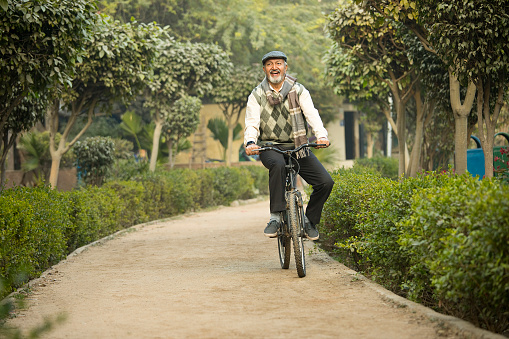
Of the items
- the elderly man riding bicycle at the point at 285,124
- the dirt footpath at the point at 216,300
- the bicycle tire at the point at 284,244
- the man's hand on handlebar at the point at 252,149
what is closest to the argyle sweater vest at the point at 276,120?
the elderly man riding bicycle at the point at 285,124

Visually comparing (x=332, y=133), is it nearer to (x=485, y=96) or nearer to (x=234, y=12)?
(x=234, y=12)

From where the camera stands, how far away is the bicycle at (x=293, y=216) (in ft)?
22.4

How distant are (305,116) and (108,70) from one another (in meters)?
7.21

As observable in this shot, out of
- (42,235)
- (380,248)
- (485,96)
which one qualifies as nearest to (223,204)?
(485,96)

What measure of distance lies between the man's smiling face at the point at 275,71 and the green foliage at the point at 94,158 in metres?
10.2

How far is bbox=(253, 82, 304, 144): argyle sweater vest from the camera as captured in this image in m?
7.48

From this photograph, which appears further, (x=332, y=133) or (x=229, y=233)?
(x=332, y=133)

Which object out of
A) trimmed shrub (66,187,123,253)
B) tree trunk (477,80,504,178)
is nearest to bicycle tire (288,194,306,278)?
trimmed shrub (66,187,123,253)

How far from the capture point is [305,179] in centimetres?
720

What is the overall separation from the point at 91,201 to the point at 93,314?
5.25 m

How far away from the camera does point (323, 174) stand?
7.15m

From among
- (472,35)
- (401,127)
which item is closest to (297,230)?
(472,35)

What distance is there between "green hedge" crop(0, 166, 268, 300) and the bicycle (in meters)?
2.61

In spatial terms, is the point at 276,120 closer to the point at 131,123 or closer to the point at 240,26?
the point at 131,123
